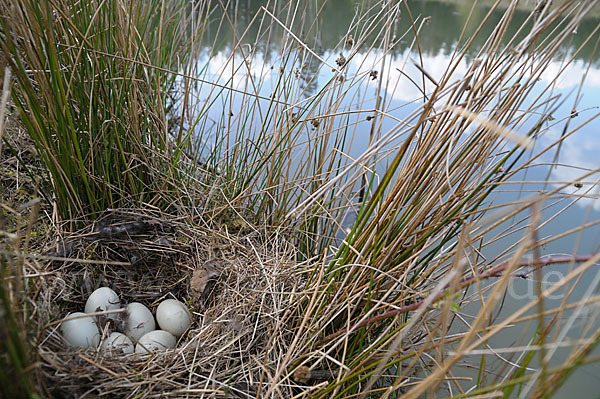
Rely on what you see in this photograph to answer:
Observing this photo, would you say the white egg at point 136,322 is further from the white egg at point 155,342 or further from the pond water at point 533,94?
the pond water at point 533,94

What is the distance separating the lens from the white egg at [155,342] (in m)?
1.00

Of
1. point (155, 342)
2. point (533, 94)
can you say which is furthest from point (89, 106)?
point (533, 94)

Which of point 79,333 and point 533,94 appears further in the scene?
point 533,94

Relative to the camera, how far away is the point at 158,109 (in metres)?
1.43

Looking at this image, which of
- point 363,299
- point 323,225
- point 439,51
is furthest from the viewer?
point 439,51

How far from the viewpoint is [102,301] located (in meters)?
1.05

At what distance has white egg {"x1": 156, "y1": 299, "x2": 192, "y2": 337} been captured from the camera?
43.6 inches

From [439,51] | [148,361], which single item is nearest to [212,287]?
[148,361]

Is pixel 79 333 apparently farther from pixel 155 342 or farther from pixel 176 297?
pixel 176 297

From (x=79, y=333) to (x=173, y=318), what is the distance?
0.23m

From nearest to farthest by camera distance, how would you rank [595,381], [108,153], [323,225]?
[108,153], [595,381], [323,225]

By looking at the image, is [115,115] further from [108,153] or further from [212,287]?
[212,287]

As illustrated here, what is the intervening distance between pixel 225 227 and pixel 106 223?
34 centimetres

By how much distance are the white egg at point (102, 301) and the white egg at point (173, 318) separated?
106 mm
